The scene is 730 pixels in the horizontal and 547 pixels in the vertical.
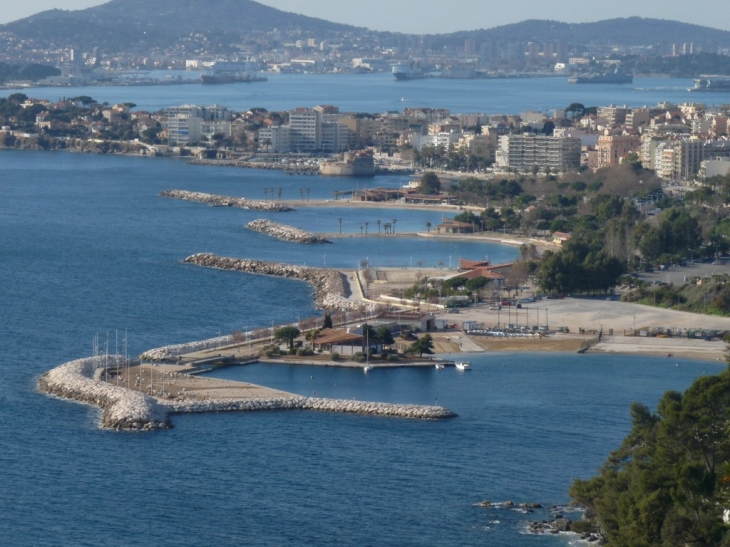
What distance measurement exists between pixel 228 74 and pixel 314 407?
77697 millimetres

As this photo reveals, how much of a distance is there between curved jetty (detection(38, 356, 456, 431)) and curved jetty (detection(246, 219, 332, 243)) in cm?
1011

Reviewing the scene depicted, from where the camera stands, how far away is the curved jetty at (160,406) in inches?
473

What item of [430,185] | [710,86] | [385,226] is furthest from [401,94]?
[385,226]

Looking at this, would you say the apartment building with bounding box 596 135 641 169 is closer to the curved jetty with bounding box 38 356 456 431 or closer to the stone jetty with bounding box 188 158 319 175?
the stone jetty with bounding box 188 158 319 175

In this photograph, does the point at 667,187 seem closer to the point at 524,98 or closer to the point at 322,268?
the point at 322,268

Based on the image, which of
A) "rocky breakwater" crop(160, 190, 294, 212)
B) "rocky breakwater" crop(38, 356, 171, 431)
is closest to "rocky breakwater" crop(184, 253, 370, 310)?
"rocky breakwater" crop(38, 356, 171, 431)

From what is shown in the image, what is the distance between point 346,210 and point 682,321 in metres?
12.1

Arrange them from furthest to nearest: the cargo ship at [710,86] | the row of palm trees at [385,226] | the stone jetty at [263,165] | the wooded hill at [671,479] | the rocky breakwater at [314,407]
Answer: the cargo ship at [710,86] → the stone jetty at [263,165] → the row of palm trees at [385,226] → the rocky breakwater at [314,407] → the wooded hill at [671,479]

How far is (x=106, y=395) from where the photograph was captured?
41.7 ft

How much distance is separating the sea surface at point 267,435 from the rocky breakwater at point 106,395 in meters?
0.15

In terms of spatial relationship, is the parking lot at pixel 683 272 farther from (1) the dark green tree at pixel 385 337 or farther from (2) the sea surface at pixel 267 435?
(1) the dark green tree at pixel 385 337

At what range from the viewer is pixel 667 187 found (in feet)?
97.7

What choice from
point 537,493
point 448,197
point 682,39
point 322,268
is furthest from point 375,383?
point 682,39

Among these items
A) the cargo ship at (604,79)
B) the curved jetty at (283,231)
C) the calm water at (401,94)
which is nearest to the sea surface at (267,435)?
the curved jetty at (283,231)
